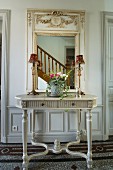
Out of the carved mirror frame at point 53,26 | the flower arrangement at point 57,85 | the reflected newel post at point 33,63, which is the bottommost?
the flower arrangement at point 57,85

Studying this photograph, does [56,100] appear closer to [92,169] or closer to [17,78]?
[92,169]

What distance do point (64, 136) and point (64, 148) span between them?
23.8 inches

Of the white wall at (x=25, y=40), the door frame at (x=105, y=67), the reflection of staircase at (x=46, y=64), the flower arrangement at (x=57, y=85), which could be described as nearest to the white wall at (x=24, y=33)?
the white wall at (x=25, y=40)

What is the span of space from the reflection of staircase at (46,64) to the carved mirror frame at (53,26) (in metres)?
0.14

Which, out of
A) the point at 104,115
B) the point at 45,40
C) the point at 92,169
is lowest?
the point at 92,169

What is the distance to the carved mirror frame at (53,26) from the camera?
10.2 ft

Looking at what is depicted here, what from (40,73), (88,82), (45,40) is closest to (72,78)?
(88,82)

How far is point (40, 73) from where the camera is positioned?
3119 millimetres

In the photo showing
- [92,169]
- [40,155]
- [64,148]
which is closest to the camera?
[92,169]

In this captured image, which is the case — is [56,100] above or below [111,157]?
above

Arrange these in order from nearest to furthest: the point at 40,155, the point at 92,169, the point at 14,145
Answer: the point at 92,169
the point at 40,155
the point at 14,145

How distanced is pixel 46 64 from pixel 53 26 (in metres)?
0.73

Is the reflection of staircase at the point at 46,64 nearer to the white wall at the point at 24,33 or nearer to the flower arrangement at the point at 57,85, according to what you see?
the white wall at the point at 24,33

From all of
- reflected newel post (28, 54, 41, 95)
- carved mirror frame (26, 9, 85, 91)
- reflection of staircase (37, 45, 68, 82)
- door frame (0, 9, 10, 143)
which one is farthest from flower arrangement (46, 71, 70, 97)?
door frame (0, 9, 10, 143)
